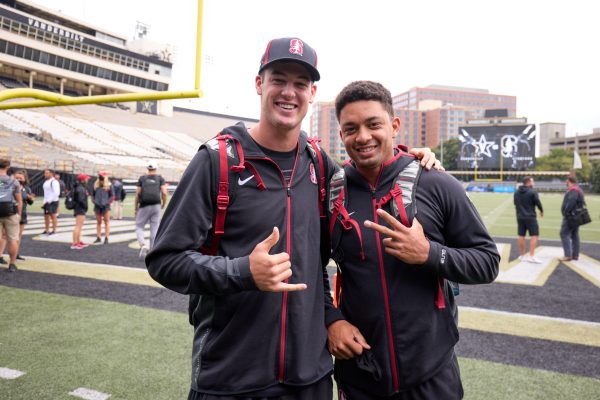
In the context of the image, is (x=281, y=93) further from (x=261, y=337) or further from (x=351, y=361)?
(x=351, y=361)

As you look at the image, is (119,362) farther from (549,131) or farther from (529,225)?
(549,131)

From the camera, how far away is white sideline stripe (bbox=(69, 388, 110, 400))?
3080 mm

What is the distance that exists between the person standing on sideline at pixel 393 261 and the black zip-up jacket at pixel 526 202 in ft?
26.9

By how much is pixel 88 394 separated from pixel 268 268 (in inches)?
97.0

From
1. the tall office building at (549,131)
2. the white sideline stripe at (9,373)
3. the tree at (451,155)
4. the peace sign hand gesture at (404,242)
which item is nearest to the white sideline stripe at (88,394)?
the white sideline stripe at (9,373)

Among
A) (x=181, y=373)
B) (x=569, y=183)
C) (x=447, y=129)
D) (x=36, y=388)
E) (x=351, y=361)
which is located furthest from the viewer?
(x=447, y=129)

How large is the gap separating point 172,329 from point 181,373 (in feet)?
3.55

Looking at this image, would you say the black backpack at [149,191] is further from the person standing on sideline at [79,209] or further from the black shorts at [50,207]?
the black shorts at [50,207]

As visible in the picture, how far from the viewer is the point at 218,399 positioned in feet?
5.61

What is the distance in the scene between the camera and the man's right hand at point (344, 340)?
6.23ft

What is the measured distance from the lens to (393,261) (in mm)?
1964

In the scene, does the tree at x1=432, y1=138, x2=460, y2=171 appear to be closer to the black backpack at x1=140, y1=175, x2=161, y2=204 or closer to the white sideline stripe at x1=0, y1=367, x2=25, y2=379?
the black backpack at x1=140, y1=175, x2=161, y2=204

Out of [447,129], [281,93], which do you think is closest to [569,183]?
[281,93]

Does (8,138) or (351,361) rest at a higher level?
(8,138)
